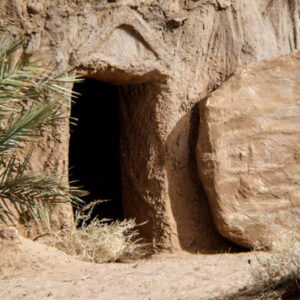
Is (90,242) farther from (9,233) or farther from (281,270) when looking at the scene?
(281,270)

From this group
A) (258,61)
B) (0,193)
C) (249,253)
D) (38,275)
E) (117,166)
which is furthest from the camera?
(117,166)

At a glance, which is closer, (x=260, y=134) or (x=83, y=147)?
(x=260, y=134)

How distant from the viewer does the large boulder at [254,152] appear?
6.00 m

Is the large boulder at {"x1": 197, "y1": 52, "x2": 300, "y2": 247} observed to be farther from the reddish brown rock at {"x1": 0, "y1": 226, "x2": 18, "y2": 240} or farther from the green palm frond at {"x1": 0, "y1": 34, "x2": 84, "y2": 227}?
the reddish brown rock at {"x1": 0, "y1": 226, "x2": 18, "y2": 240}

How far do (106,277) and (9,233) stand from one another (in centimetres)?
94

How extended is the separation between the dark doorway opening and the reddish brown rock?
9.61 feet

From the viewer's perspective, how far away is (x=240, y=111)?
6156 mm

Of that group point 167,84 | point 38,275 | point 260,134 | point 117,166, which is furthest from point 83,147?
point 38,275

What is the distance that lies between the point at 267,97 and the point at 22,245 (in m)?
3.01

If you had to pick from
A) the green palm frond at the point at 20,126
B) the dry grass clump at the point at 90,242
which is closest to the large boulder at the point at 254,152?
the dry grass clump at the point at 90,242

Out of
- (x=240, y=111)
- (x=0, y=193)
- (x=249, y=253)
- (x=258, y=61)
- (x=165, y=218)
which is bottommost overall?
(x=249, y=253)

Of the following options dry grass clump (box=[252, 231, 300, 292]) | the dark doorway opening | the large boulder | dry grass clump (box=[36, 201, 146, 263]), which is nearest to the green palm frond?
dry grass clump (box=[36, 201, 146, 263])

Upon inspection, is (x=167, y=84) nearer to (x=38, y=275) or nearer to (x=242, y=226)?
(x=242, y=226)

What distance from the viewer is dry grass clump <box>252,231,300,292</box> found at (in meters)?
3.82
